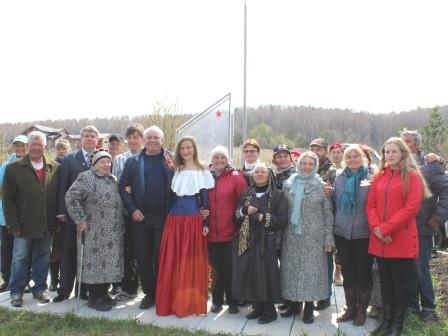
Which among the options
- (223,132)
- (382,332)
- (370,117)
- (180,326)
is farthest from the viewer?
(370,117)

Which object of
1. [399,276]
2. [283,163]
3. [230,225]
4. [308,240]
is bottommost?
[399,276]

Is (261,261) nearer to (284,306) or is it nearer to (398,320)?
(284,306)

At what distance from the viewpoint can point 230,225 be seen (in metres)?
4.74

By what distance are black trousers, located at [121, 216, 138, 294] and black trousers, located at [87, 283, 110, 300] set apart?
0.40 meters

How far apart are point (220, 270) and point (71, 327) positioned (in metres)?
1.67

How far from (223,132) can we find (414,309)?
4043mm

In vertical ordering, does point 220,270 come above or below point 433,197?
below

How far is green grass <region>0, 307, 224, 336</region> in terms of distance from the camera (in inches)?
167

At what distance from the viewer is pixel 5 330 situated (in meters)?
4.31

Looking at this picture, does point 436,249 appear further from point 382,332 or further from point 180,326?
point 180,326

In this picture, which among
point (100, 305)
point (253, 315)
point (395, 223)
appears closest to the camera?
point (395, 223)

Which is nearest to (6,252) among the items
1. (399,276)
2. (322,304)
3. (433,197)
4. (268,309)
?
(268,309)

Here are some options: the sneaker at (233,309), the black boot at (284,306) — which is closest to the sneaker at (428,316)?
the black boot at (284,306)

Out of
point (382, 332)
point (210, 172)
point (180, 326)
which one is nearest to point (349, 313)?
point (382, 332)
